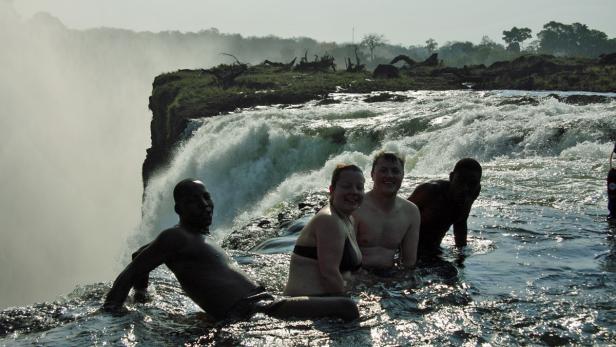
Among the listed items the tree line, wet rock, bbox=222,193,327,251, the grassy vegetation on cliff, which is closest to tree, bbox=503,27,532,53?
the tree line

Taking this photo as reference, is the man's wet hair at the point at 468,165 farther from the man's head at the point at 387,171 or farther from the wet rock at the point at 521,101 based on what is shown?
the wet rock at the point at 521,101

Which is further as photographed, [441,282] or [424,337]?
[441,282]

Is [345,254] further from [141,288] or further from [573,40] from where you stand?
[573,40]

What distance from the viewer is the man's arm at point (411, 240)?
7.10 meters

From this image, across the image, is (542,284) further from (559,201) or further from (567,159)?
(567,159)

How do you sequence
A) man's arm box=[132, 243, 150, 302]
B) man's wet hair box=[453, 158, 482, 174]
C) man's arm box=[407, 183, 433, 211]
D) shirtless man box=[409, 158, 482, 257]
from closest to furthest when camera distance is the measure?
man's arm box=[132, 243, 150, 302], man's wet hair box=[453, 158, 482, 174], shirtless man box=[409, 158, 482, 257], man's arm box=[407, 183, 433, 211]

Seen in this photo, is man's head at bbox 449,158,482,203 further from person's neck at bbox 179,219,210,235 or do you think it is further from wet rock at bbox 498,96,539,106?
wet rock at bbox 498,96,539,106

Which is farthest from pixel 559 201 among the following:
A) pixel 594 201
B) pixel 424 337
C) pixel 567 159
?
pixel 424 337

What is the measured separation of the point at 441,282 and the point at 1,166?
63195mm

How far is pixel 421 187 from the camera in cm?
775

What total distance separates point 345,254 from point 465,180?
1.92 metres

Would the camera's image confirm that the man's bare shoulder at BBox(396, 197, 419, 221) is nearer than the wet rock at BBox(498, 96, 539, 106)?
Yes

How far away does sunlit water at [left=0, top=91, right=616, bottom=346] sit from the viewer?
5777mm

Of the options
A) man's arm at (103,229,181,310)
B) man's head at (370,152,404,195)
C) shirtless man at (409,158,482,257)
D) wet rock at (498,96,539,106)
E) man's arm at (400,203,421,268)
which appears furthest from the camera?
wet rock at (498,96,539,106)
